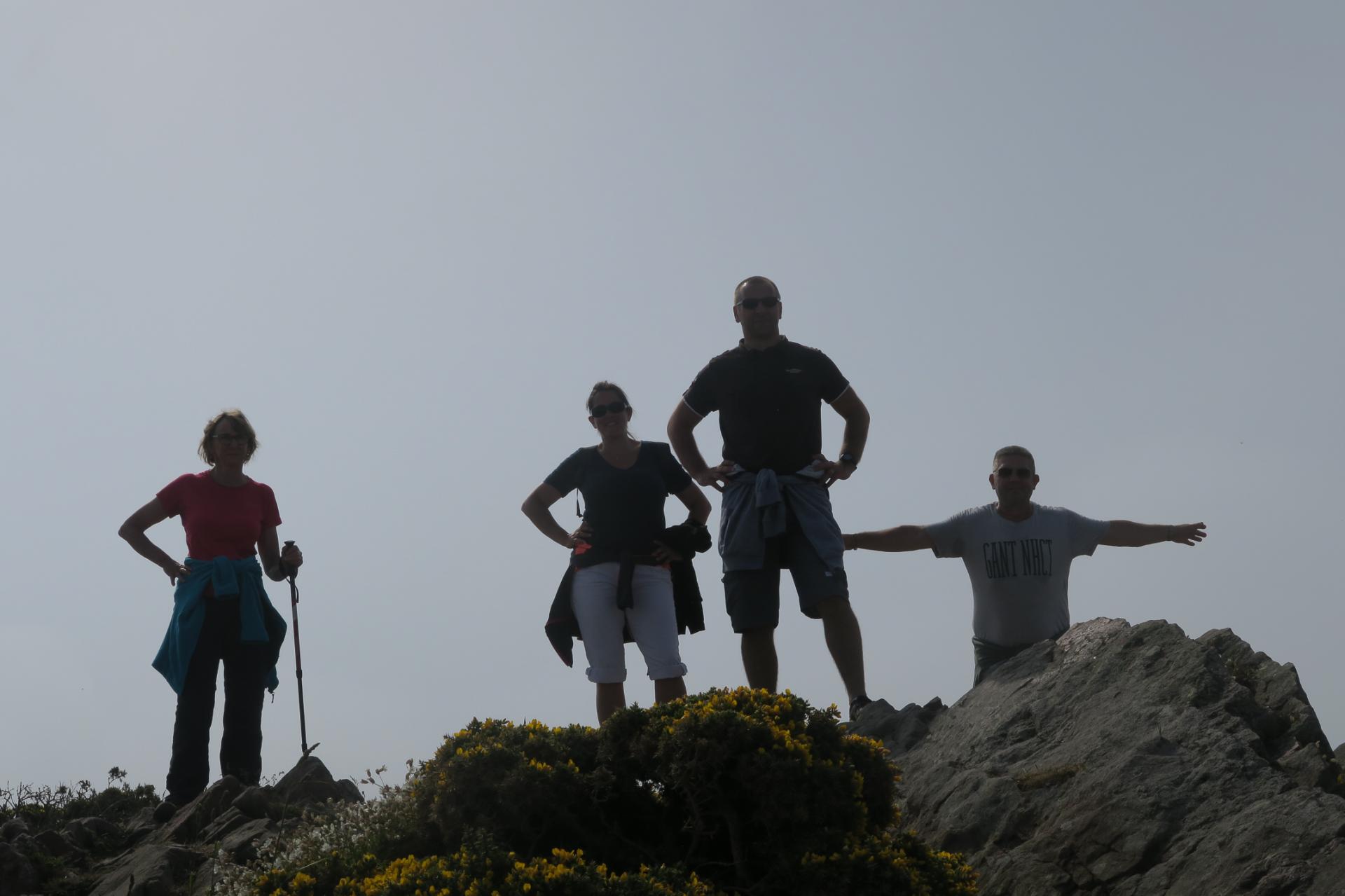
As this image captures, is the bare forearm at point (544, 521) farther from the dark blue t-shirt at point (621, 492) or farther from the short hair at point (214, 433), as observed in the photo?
the short hair at point (214, 433)

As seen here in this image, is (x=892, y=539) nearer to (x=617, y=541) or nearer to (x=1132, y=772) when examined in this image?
(x=617, y=541)

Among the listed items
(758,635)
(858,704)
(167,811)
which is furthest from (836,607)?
(167,811)

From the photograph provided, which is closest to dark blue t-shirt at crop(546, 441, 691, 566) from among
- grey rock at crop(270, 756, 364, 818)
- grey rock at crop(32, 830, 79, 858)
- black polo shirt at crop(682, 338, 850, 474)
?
black polo shirt at crop(682, 338, 850, 474)

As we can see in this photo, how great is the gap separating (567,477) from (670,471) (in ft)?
2.04

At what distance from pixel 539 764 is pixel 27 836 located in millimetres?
3961

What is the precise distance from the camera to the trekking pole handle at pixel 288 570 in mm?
8898

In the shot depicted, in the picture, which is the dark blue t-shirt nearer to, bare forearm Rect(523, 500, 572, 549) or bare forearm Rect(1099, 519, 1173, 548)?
bare forearm Rect(523, 500, 572, 549)

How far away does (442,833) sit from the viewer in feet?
17.9

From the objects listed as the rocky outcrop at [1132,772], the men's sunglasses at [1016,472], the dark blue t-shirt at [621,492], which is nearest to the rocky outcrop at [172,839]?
the dark blue t-shirt at [621,492]

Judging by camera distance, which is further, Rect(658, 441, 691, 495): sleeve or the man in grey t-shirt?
Rect(658, 441, 691, 495): sleeve

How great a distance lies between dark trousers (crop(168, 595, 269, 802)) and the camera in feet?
26.7

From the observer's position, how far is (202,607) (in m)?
8.16

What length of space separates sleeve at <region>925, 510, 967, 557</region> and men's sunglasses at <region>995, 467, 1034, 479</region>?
0.32m

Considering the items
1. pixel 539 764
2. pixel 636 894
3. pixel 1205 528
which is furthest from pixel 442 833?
pixel 1205 528
